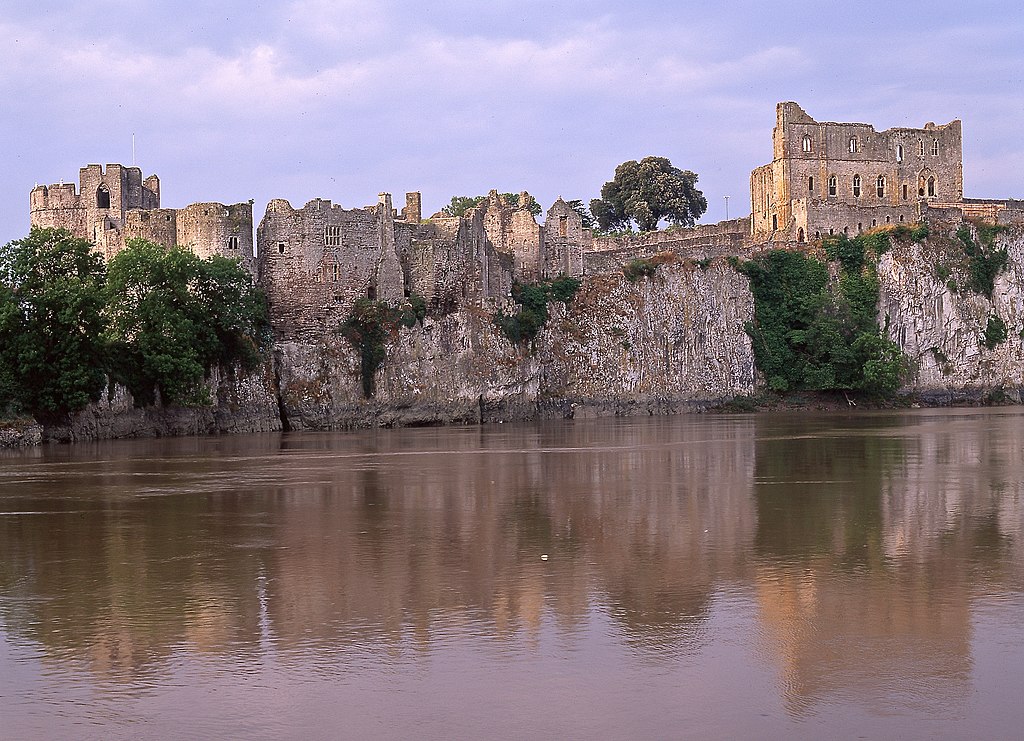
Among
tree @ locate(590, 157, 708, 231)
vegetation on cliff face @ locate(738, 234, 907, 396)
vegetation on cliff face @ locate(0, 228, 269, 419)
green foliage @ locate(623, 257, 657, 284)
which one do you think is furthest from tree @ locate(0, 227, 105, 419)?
tree @ locate(590, 157, 708, 231)

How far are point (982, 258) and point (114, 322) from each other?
2345 inches

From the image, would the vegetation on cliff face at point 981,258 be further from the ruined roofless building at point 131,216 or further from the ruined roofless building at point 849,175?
the ruined roofless building at point 131,216

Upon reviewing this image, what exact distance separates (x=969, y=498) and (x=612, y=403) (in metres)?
48.1

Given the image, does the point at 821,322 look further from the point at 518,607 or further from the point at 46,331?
the point at 518,607

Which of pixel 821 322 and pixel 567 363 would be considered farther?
pixel 821 322

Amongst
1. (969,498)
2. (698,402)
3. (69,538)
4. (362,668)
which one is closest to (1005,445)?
(969,498)

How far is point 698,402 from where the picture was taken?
252 ft

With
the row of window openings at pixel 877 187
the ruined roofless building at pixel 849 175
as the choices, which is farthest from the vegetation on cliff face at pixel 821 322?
the row of window openings at pixel 877 187

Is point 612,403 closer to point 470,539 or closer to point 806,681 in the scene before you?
point 470,539

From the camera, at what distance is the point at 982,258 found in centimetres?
8519

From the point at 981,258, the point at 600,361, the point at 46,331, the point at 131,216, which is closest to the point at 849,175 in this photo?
the point at 981,258

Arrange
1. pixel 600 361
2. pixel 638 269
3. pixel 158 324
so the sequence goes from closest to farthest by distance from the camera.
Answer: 1. pixel 158 324
2. pixel 600 361
3. pixel 638 269

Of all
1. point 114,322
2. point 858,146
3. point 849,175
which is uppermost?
point 858,146

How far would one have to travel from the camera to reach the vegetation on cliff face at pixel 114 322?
47.0m
